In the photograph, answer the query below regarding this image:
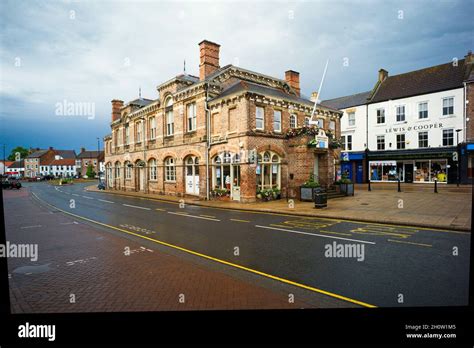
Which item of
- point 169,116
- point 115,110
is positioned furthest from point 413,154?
point 115,110

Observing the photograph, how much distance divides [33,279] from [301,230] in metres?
8.21

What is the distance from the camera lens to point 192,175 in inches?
929

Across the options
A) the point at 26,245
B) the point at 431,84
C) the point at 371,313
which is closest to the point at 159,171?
the point at 26,245

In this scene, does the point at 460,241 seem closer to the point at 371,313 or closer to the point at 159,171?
the point at 371,313

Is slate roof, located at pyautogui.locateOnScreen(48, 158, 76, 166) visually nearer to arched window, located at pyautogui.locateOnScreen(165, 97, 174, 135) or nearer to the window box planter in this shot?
arched window, located at pyautogui.locateOnScreen(165, 97, 174, 135)

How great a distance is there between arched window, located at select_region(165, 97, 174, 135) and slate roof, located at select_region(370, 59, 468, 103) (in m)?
25.7

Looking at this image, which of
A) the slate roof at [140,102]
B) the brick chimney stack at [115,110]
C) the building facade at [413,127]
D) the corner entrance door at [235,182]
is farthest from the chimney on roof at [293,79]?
the brick chimney stack at [115,110]

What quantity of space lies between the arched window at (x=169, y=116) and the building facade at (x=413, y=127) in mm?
19504

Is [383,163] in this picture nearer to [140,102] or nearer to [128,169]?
[140,102]

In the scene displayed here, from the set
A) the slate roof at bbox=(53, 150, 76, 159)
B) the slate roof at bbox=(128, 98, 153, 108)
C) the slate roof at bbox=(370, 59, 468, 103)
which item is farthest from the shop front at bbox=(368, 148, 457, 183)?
the slate roof at bbox=(53, 150, 76, 159)

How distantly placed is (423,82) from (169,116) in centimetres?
2985

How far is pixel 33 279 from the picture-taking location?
5.77 m

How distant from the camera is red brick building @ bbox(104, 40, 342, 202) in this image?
755 inches

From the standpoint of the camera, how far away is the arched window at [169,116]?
26.2 metres
